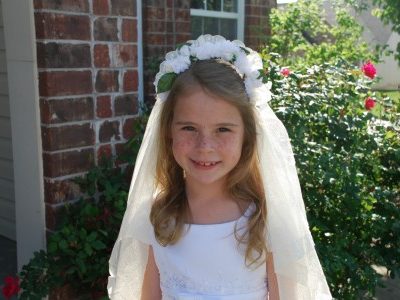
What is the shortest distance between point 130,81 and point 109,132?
1.03 feet

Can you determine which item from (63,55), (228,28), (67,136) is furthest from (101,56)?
(228,28)

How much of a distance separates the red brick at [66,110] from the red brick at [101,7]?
0.45 m

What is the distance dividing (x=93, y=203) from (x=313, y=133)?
1.46 metres

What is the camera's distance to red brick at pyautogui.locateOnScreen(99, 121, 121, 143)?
2658mm

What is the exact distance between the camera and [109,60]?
8.71ft

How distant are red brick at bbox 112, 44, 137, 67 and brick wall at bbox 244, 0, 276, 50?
2.29 meters

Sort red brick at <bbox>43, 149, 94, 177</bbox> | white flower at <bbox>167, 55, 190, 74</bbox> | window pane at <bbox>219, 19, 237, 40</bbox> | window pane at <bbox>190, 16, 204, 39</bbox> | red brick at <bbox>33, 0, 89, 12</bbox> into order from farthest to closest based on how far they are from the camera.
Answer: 1. window pane at <bbox>219, 19, 237, 40</bbox>
2. window pane at <bbox>190, 16, 204, 39</bbox>
3. red brick at <bbox>43, 149, 94, 177</bbox>
4. red brick at <bbox>33, 0, 89, 12</bbox>
5. white flower at <bbox>167, 55, 190, 74</bbox>

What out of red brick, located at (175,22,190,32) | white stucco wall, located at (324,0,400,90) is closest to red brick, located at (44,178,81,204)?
red brick, located at (175,22,190,32)

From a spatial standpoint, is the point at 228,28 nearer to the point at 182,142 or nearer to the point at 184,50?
the point at 184,50

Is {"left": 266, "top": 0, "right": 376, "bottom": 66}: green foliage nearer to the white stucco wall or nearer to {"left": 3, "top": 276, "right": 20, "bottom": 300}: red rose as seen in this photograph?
{"left": 3, "top": 276, "right": 20, "bottom": 300}: red rose

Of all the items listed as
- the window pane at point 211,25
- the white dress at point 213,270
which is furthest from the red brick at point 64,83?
the window pane at point 211,25

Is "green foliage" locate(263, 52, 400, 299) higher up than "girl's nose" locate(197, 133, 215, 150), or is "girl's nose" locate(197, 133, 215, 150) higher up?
"girl's nose" locate(197, 133, 215, 150)

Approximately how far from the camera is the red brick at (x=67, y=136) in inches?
95.3

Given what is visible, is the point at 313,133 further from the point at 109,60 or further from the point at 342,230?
the point at 109,60
